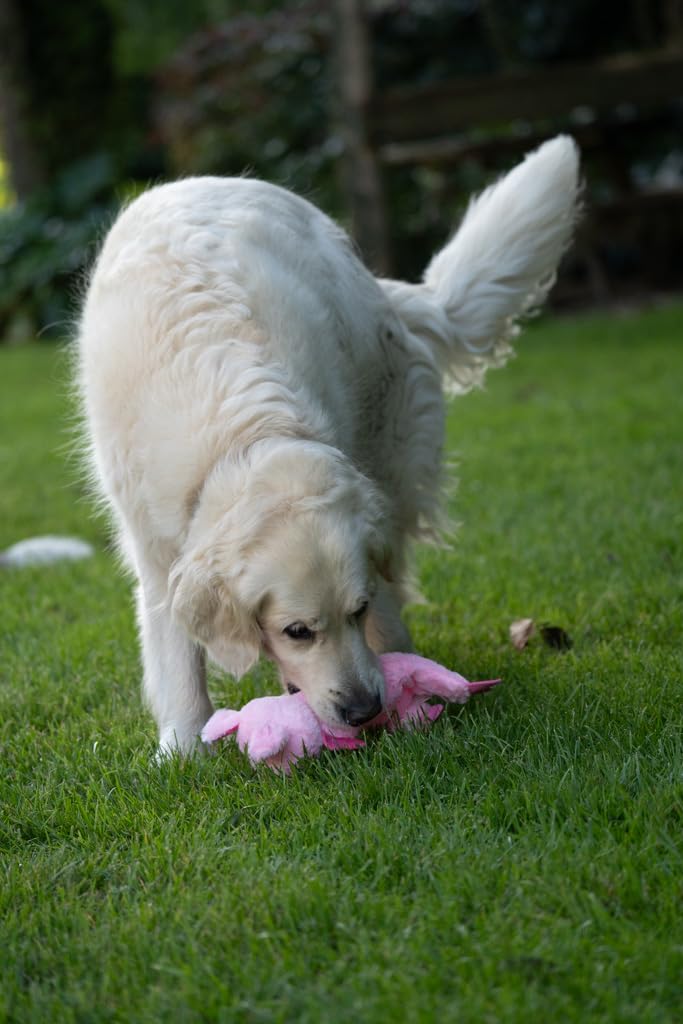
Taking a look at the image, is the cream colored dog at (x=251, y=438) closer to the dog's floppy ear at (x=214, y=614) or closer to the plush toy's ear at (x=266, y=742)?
the dog's floppy ear at (x=214, y=614)

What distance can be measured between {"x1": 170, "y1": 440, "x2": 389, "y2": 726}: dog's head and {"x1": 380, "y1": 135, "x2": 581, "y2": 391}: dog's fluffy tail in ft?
→ 5.08

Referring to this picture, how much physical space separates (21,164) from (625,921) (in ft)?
58.9

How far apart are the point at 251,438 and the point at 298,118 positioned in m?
13.7

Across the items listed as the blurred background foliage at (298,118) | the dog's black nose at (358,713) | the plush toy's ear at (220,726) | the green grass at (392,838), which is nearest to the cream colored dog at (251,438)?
the dog's black nose at (358,713)

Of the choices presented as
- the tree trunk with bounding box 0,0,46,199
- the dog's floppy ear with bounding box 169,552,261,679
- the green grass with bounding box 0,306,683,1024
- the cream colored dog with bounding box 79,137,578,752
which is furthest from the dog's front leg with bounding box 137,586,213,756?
the tree trunk with bounding box 0,0,46,199

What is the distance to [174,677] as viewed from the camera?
3.60 m

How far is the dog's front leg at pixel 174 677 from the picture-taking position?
356cm

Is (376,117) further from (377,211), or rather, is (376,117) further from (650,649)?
(650,649)

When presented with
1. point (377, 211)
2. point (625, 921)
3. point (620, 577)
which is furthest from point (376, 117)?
point (625, 921)

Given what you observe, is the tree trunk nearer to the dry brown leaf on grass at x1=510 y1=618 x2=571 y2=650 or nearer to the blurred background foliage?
the blurred background foliage

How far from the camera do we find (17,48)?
61.3 ft

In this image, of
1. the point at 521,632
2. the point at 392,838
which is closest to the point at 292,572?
the point at 392,838

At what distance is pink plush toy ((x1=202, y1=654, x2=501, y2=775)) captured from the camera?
10.4ft

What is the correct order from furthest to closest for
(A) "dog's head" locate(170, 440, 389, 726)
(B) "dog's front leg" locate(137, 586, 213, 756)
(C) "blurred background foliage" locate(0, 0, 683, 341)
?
(C) "blurred background foliage" locate(0, 0, 683, 341) < (B) "dog's front leg" locate(137, 586, 213, 756) < (A) "dog's head" locate(170, 440, 389, 726)
